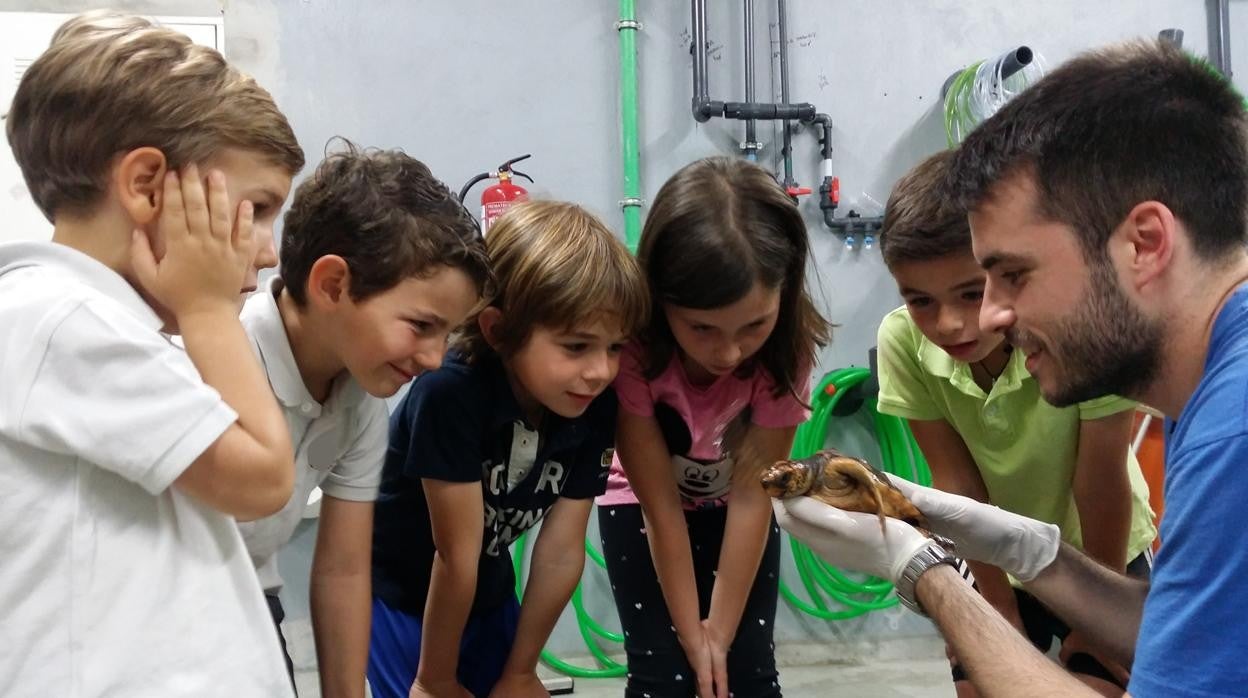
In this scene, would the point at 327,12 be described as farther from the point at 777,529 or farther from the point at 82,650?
the point at 82,650

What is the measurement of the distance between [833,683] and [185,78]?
2502 mm

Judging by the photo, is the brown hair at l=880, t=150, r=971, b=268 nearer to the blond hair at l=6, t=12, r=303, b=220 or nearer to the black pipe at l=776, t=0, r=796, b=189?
the blond hair at l=6, t=12, r=303, b=220

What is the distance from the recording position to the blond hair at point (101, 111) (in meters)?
0.85

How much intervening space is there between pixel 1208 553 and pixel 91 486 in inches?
37.0

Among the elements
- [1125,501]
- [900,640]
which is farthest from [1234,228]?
[900,640]

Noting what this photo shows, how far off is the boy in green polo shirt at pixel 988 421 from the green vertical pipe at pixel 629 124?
1.32 m

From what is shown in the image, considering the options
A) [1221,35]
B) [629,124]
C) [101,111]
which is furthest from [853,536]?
[1221,35]

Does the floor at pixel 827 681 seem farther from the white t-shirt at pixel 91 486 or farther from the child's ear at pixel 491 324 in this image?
the white t-shirt at pixel 91 486

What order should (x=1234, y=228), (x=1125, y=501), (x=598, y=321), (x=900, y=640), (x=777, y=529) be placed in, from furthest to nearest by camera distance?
(x=900, y=640)
(x=777, y=529)
(x=1125, y=501)
(x=598, y=321)
(x=1234, y=228)

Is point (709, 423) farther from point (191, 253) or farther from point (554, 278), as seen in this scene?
point (191, 253)

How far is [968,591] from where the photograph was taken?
3.73ft

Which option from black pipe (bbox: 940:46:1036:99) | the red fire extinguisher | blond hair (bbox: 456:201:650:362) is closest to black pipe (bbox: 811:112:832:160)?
black pipe (bbox: 940:46:1036:99)

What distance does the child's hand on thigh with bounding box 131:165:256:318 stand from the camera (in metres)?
0.83

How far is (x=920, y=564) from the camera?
120cm
